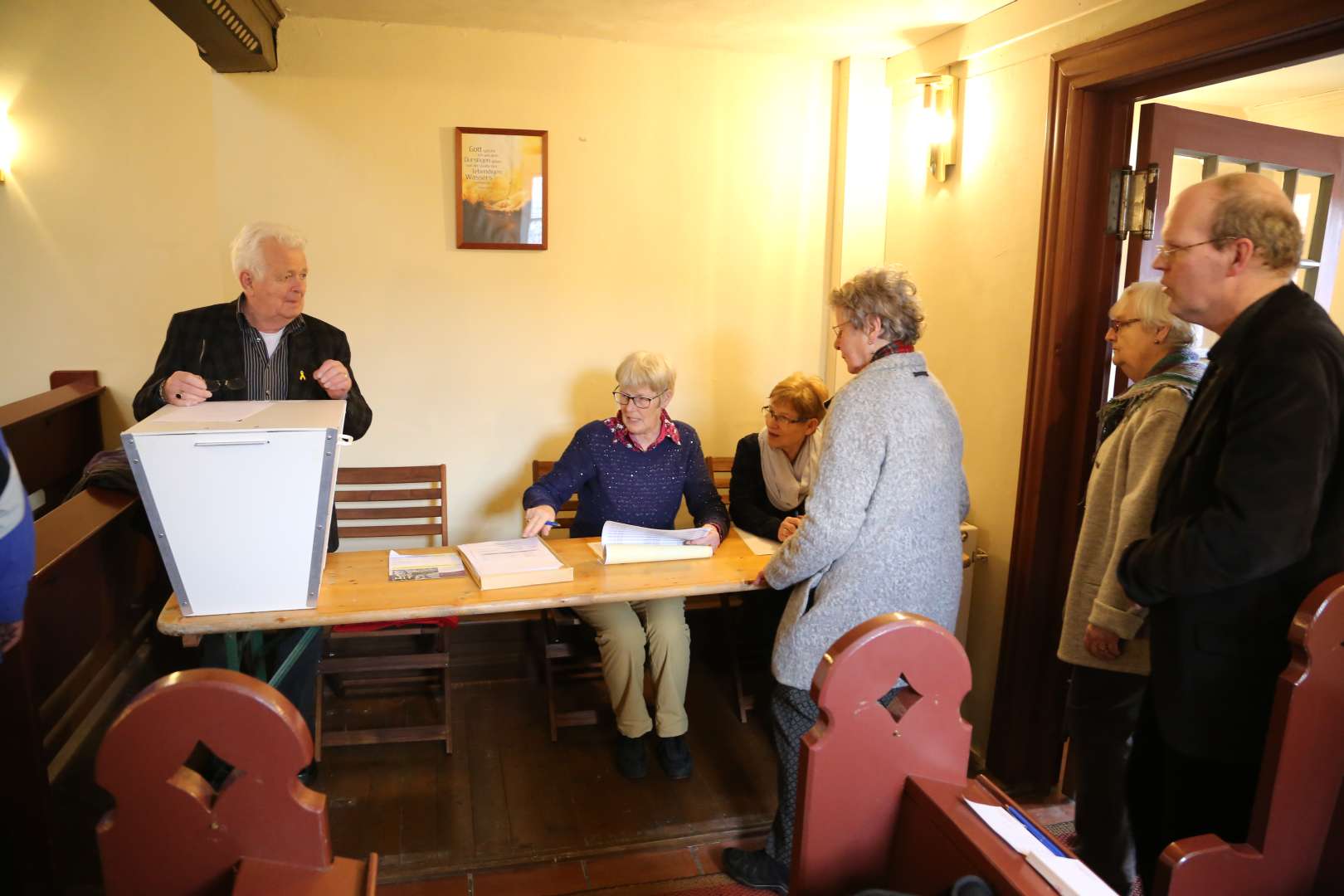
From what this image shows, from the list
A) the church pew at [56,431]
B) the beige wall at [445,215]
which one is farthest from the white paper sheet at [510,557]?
the church pew at [56,431]

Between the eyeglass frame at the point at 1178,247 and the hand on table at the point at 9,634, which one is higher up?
the eyeglass frame at the point at 1178,247

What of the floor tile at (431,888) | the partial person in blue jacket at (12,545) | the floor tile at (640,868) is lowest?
the floor tile at (640,868)

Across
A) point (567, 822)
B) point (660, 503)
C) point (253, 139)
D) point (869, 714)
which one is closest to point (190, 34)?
point (253, 139)

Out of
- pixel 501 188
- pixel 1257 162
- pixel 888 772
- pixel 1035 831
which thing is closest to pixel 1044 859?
pixel 1035 831

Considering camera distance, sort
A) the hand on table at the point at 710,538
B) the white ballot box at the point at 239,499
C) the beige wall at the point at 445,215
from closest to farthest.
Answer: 1. the white ballot box at the point at 239,499
2. the hand on table at the point at 710,538
3. the beige wall at the point at 445,215

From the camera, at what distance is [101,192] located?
339 centimetres

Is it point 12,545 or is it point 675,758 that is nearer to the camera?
point 12,545

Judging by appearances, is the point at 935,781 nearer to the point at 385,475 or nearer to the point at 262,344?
the point at 262,344

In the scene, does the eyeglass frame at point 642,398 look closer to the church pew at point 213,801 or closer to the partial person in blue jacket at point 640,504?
the partial person in blue jacket at point 640,504

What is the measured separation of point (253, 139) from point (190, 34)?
49 cm

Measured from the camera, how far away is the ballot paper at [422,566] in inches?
87.9

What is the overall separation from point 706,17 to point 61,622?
103 inches

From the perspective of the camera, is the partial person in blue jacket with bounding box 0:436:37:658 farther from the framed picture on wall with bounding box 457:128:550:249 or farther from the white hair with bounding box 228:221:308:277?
the framed picture on wall with bounding box 457:128:550:249

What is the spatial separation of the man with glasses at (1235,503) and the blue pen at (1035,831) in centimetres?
74
